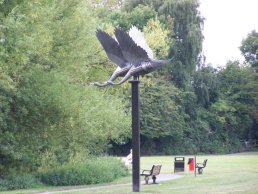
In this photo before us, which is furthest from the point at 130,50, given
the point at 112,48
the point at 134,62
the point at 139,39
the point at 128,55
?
the point at 139,39

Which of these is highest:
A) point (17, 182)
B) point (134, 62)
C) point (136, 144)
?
point (134, 62)

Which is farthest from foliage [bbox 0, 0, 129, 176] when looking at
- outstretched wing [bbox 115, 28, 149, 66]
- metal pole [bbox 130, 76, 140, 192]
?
metal pole [bbox 130, 76, 140, 192]

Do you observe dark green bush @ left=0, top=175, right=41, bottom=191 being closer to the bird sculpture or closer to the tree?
the bird sculpture

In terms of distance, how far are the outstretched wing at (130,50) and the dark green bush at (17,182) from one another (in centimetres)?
927

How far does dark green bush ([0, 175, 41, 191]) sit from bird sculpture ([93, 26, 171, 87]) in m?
8.22

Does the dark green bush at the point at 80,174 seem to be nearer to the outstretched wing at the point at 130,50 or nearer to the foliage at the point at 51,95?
the foliage at the point at 51,95

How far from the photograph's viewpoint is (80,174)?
29547 millimetres

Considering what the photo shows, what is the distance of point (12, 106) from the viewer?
22.2 metres

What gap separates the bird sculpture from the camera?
20.9m

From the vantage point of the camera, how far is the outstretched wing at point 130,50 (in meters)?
20.8

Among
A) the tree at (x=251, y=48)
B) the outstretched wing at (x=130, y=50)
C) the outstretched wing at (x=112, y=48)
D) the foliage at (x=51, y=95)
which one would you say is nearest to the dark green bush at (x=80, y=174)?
the foliage at (x=51, y=95)

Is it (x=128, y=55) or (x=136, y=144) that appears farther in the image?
(x=128, y=55)

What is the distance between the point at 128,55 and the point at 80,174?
10.1 m

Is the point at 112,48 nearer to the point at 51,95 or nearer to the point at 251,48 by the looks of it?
the point at 51,95
